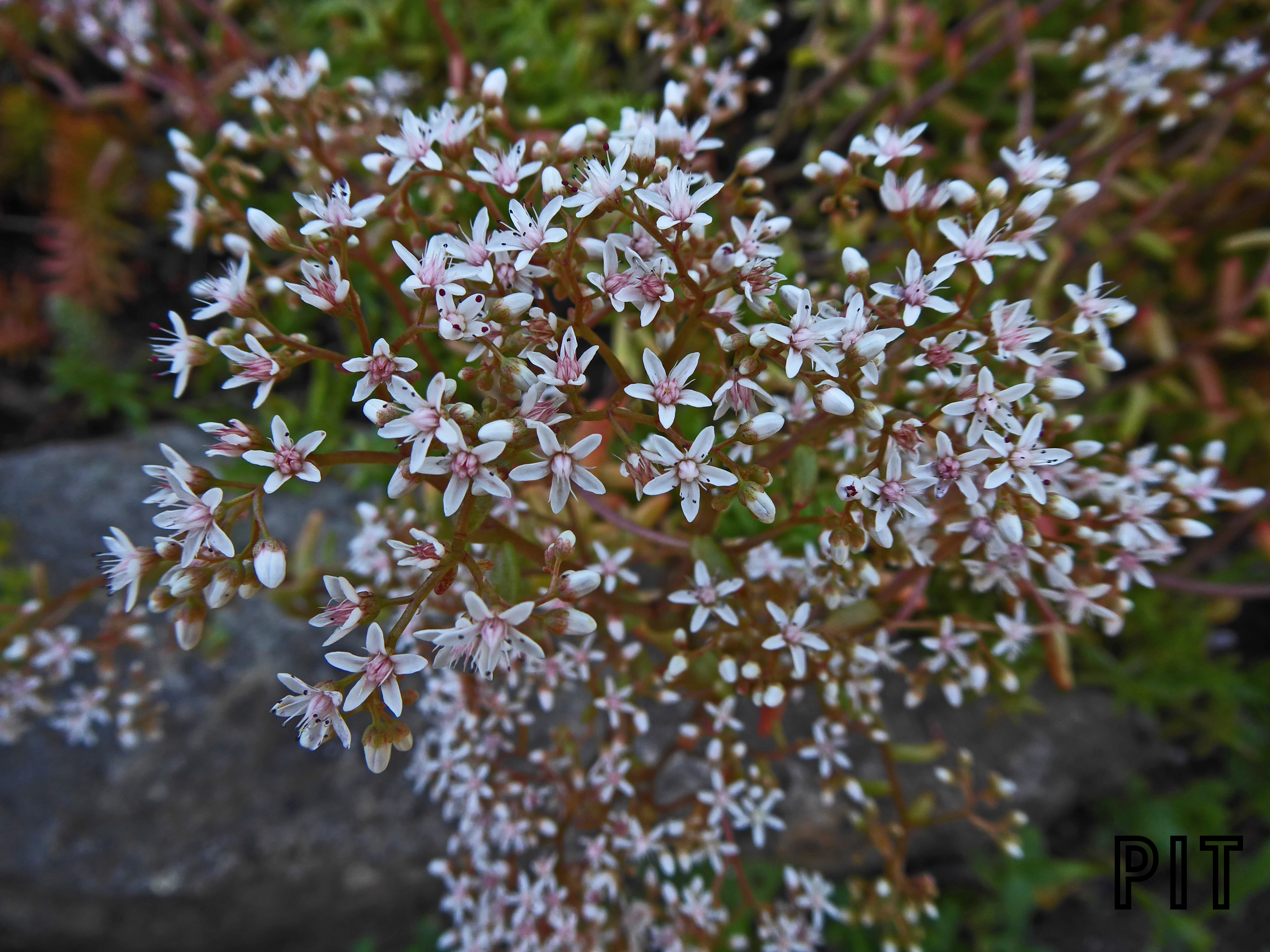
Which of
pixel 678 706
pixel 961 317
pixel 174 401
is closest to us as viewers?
pixel 961 317

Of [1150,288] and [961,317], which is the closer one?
[961,317]

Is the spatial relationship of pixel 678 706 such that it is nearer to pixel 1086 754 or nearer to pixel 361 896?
pixel 361 896

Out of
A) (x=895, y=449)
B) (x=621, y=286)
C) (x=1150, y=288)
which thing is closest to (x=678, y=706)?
(x=895, y=449)

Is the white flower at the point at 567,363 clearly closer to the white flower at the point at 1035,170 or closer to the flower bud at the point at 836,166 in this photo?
the flower bud at the point at 836,166

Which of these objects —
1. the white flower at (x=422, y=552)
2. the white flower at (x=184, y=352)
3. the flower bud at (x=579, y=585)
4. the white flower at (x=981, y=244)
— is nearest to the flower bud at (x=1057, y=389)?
the white flower at (x=981, y=244)

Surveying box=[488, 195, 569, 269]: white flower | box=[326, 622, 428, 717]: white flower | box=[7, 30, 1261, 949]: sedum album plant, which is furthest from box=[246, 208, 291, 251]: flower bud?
box=[326, 622, 428, 717]: white flower

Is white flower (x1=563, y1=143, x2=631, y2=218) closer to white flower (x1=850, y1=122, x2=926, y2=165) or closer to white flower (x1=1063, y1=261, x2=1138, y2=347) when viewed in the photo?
white flower (x1=850, y1=122, x2=926, y2=165)
